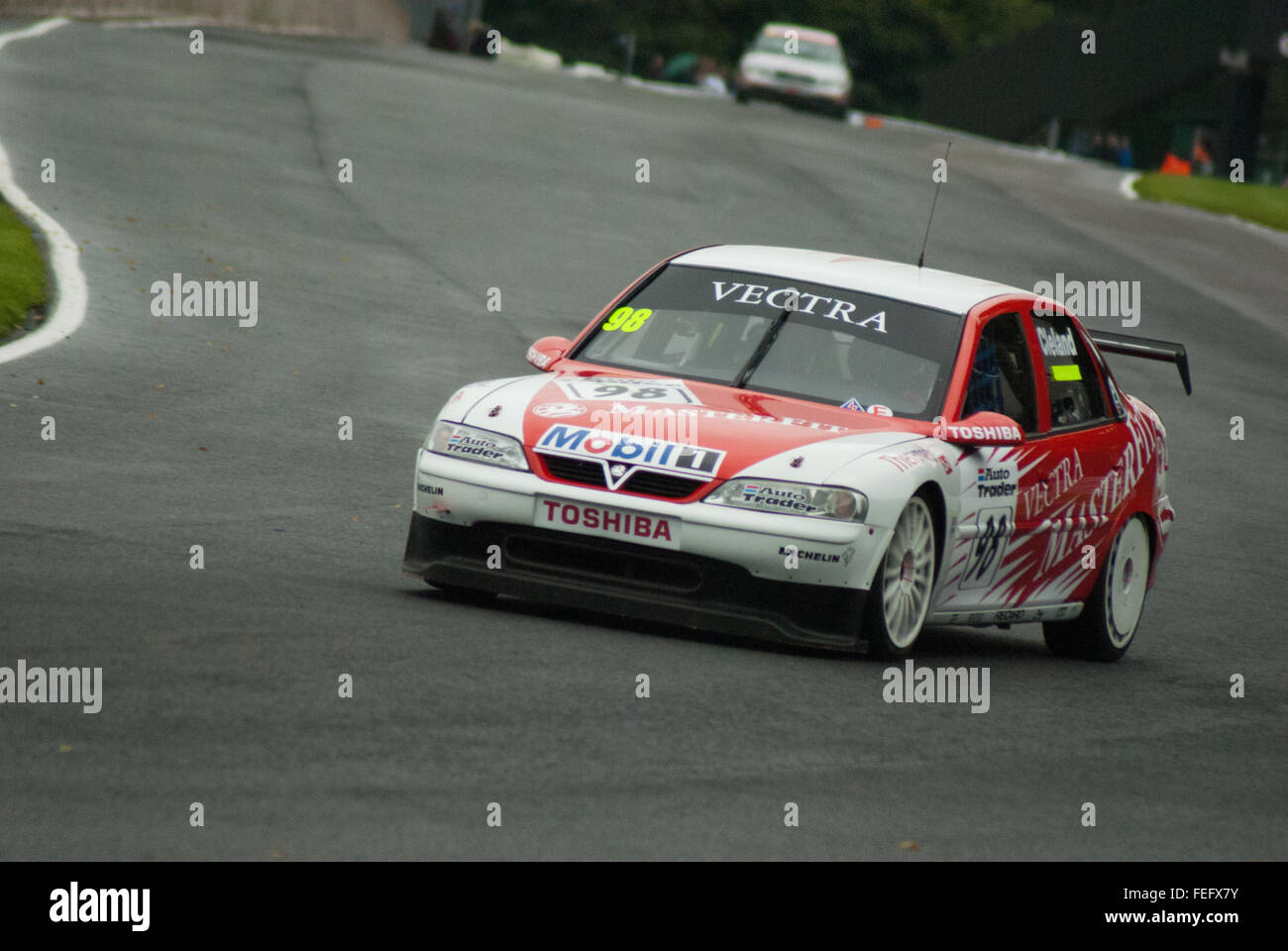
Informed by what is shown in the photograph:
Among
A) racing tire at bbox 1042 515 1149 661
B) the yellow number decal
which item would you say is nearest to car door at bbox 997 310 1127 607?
racing tire at bbox 1042 515 1149 661

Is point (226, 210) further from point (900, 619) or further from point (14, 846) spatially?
point (14, 846)

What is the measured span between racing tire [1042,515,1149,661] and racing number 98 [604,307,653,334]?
7.77 ft

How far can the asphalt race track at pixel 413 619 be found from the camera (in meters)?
5.72

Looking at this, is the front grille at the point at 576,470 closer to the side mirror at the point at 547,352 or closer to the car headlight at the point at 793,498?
the car headlight at the point at 793,498

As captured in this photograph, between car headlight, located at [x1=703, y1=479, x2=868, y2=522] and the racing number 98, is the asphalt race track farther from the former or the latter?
the racing number 98

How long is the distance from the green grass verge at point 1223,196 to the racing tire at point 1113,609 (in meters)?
24.9

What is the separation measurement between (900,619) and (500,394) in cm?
178

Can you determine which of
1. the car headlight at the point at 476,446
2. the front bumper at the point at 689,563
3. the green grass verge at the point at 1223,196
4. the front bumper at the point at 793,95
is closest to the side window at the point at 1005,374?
the front bumper at the point at 689,563

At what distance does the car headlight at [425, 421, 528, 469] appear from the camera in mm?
8344

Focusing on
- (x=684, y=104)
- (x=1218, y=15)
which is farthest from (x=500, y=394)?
(x=1218, y=15)

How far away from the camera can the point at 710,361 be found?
30.2 feet

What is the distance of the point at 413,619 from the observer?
8078mm

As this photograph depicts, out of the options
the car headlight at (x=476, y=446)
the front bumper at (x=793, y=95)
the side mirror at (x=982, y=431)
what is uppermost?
the front bumper at (x=793, y=95)

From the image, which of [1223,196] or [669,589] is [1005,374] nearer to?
[669,589]
